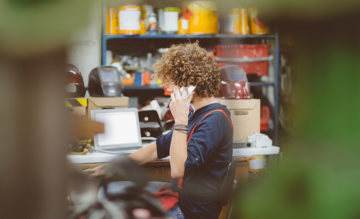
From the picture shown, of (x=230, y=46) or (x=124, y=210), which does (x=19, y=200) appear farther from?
(x=230, y=46)

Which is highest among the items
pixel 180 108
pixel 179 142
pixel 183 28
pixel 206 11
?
pixel 183 28

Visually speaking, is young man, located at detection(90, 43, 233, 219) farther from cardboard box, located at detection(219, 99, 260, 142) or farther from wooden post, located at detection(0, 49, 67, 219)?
wooden post, located at detection(0, 49, 67, 219)

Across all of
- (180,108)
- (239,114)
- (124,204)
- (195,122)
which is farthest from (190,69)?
(124,204)

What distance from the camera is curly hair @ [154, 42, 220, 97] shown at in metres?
1.59

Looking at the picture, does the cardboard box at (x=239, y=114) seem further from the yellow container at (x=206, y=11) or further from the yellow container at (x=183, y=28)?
the yellow container at (x=183, y=28)

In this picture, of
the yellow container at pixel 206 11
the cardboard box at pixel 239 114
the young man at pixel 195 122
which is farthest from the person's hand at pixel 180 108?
the yellow container at pixel 206 11

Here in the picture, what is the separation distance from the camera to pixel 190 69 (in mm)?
1624

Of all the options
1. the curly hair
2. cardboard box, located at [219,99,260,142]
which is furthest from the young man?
cardboard box, located at [219,99,260,142]

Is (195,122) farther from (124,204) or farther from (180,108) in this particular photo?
(124,204)

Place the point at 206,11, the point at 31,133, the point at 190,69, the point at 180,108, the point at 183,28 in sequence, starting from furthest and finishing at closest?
1. the point at 183,28
2. the point at 180,108
3. the point at 190,69
4. the point at 206,11
5. the point at 31,133

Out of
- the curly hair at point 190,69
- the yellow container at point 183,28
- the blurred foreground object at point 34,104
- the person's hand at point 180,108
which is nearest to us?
the blurred foreground object at point 34,104

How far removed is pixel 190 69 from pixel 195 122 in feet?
1.28

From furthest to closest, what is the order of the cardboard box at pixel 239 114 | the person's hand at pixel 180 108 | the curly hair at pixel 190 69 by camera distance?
1. the person's hand at pixel 180 108
2. the curly hair at pixel 190 69
3. the cardboard box at pixel 239 114

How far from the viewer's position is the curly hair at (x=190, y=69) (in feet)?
5.21
